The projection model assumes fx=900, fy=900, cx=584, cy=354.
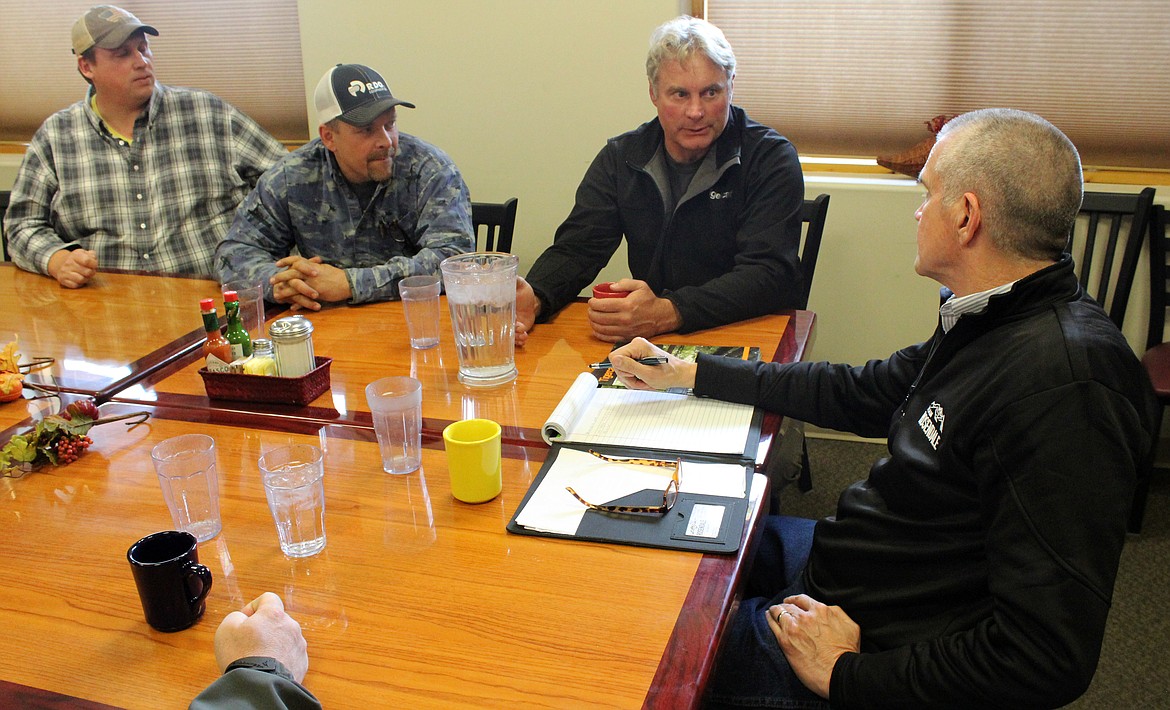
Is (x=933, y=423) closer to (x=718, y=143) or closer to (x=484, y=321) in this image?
(x=484, y=321)

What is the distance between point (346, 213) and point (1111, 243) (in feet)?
7.39

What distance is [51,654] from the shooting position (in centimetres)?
106

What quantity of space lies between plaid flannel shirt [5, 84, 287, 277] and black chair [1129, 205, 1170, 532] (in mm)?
2839

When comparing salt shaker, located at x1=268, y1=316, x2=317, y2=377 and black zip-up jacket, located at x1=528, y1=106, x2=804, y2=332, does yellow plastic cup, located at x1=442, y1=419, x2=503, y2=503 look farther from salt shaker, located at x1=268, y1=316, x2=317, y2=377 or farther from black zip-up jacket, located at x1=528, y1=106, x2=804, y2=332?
black zip-up jacket, located at x1=528, y1=106, x2=804, y2=332

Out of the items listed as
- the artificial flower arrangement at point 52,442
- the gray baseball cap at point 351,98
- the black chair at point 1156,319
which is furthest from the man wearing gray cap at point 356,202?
the black chair at point 1156,319

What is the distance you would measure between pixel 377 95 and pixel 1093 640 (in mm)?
2052

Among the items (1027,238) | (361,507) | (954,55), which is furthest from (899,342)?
(361,507)

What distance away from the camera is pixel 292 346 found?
1.72 meters

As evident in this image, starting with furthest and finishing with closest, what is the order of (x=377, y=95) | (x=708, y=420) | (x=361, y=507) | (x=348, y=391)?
1. (x=377, y=95)
2. (x=348, y=391)
3. (x=708, y=420)
4. (x=361, y=507)

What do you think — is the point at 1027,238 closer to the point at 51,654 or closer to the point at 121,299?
the point at 51,654

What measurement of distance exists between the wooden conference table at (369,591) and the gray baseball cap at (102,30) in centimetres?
181

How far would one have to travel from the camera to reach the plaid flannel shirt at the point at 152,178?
9.73 ft

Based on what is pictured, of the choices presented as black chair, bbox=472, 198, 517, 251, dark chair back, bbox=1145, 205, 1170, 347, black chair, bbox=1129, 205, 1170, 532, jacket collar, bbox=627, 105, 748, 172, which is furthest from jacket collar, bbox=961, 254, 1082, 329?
dark chair back, bbox=1145, 205, 1170, 347

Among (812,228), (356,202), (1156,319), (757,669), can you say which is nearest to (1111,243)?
(1156,319)
